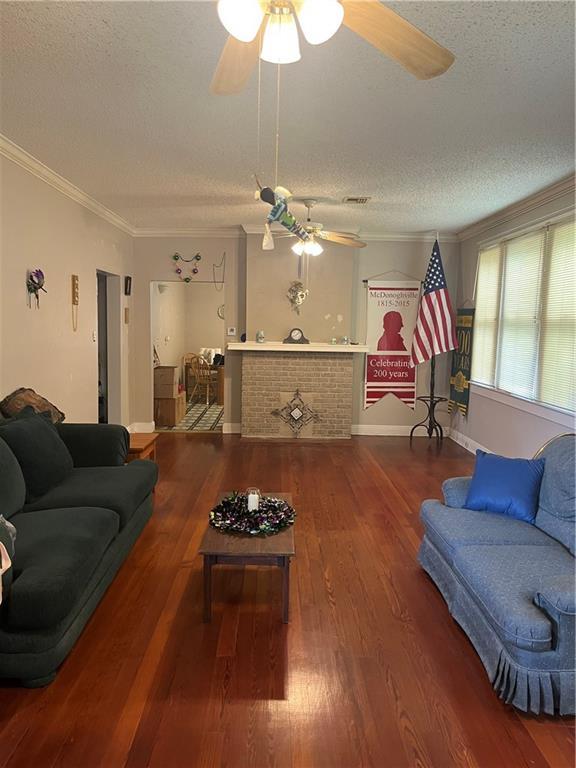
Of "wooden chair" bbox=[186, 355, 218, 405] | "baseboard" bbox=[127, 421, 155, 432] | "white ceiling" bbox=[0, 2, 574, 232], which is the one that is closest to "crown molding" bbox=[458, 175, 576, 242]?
"white ceiling" bbox=[0, 2, 574, 232]

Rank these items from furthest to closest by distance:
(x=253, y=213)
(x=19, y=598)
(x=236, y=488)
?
(x=253, y=213) → (x=236, y=488) → (x=19, y=598)

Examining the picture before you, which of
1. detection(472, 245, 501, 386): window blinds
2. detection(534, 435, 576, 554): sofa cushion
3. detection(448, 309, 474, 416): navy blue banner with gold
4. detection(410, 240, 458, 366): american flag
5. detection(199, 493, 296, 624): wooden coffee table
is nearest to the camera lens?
detection(199, 493, 296, 624): wooden coffee table

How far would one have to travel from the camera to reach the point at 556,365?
444 cm

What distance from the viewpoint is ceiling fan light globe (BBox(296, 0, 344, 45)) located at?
4.18ft

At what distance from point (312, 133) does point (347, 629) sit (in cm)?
287

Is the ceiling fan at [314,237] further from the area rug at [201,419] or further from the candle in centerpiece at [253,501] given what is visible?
the area rug at [201,419]

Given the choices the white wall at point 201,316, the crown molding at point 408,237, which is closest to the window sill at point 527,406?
the crown molding at point 408,237

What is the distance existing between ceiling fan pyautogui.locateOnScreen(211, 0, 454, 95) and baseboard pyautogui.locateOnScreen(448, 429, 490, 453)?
5147 millimetres

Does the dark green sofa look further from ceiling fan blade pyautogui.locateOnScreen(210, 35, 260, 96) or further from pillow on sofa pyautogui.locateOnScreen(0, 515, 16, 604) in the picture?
ceiling fan blade pyautogui.locateOnScreen(210, 35, 260, 96)

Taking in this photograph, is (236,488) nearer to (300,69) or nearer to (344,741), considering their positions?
(344,741)

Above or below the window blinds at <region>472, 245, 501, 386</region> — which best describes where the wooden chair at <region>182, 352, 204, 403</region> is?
below

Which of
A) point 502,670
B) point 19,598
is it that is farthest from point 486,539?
point 19,598

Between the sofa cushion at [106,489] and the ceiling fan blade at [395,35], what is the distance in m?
2.56

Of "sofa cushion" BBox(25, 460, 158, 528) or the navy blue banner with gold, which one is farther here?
the navy blue banner with gold
